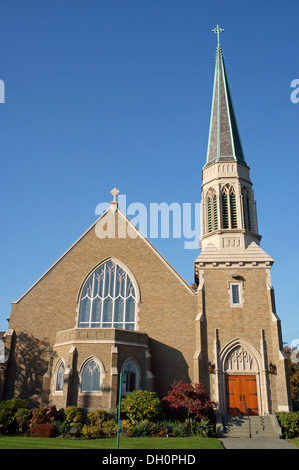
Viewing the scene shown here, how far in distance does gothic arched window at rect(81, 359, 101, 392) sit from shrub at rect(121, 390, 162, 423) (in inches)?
78.5

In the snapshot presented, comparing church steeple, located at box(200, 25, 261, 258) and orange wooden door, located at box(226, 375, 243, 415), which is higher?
church steeple, located at box(200, 25, 261, 258)

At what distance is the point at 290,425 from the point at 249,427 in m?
2.30

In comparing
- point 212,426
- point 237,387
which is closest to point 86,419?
point 212,426

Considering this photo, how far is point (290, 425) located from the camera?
23.0 m

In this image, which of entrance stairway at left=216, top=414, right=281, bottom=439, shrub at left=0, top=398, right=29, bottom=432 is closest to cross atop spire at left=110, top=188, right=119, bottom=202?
shrub at left=0, top=398, right=29, bottom=432

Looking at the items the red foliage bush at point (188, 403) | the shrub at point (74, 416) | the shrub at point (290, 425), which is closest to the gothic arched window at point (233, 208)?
the red foliage bush at point (188, 403)

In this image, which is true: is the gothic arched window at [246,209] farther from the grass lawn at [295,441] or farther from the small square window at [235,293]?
the grass lawn at [295,441]

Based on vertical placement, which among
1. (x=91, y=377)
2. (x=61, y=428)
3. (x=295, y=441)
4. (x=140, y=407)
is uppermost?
(x=91, y=377)

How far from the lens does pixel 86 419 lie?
23.1m

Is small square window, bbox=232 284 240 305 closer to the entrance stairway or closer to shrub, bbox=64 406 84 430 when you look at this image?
the entrance stairway

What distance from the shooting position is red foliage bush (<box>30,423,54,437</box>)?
69.5 ft

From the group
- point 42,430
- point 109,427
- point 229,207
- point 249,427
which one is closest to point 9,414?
point 42,430

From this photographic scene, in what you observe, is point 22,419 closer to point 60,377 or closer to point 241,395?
point 60,377
